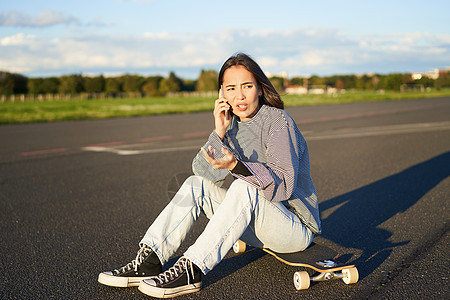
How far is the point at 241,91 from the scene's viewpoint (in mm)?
3148

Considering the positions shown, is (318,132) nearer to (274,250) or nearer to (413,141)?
(413,141)

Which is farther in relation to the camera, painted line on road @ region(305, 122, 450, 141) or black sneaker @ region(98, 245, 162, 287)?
painted line on road @ region(305, 122, 450, 141)

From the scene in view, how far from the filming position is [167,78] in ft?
479

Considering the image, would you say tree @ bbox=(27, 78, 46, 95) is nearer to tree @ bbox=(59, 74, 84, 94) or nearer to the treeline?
the treeline

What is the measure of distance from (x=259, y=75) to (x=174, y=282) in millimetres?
1455

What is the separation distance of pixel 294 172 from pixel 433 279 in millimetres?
1240

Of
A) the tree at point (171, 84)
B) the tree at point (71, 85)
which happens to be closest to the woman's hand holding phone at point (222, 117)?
the tree at point (71, 85)

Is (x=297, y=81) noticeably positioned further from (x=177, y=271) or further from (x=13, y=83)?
(x=177, y=271)

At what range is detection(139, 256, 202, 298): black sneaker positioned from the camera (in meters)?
2.84

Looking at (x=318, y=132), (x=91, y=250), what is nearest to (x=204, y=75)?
(x=318, y=132)

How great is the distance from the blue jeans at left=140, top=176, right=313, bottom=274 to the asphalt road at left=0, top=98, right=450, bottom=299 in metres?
0.30

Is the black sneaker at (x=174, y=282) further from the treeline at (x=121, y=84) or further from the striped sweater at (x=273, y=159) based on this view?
the treeline at (x=121, y=84)

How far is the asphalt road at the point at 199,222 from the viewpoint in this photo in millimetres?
3090

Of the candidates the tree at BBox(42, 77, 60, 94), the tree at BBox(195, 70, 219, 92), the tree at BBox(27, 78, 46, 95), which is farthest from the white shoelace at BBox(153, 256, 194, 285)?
the tree at BBox(42, 77, 60, 94)
